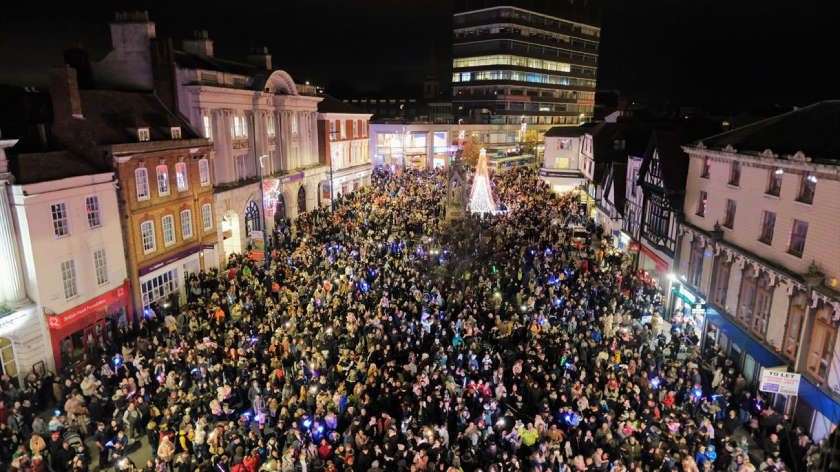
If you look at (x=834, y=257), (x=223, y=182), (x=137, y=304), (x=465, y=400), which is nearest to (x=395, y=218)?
(x=223, y=182)

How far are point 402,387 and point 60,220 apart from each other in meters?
14.7

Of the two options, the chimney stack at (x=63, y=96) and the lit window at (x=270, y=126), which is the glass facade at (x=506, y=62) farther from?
the chimney stack at (x=63, y=96)

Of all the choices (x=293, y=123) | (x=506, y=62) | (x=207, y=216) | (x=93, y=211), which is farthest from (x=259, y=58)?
(x=506, y=62)

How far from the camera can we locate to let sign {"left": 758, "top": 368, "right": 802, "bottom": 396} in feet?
48.3

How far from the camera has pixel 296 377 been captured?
15844 mm

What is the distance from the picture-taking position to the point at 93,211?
21.3 m

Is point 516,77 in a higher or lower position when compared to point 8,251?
higher

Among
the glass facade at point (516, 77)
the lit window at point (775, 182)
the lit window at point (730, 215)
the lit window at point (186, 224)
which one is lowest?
the lit window at point (186, 224)

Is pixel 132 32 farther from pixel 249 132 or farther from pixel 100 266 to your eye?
pixel 100 266

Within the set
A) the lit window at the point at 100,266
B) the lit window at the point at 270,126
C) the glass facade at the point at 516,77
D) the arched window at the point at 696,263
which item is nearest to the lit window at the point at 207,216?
the lit window at the point at 100,266

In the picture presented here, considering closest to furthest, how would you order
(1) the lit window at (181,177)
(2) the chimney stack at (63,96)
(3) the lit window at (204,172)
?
(2) the chimney stack at (63,96) < (1) the lit window at (181,177) < (3) the lit window at (204,172)

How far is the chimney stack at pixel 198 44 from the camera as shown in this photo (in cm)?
3641

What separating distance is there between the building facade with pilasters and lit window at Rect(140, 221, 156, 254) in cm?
2448

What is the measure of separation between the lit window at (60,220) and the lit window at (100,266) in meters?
1.66
